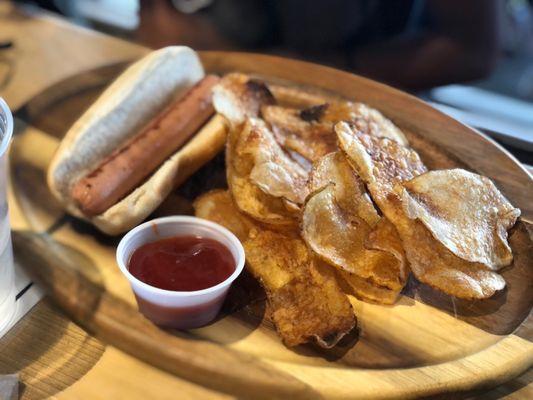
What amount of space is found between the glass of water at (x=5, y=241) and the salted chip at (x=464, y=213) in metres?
0.93

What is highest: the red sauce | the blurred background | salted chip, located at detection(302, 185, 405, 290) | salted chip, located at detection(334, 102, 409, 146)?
salted chip, located at detection(334, 102, 409, 146)

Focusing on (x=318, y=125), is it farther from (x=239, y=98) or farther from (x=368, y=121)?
(x=239, y=98)

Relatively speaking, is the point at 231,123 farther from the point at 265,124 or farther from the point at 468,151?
the point at 468,151

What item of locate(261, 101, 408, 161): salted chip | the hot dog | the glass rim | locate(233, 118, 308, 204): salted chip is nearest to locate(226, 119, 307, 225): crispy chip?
locate(233, 118, 308, 204): salted chip

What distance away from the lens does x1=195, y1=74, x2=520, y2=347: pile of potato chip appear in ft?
4.86

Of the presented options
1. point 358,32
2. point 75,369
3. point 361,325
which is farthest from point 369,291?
point 358,32

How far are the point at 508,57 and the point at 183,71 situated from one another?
370cm

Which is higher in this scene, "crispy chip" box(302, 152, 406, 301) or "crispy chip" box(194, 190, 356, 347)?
"crispy chip" box(302, 152, 406, 301)

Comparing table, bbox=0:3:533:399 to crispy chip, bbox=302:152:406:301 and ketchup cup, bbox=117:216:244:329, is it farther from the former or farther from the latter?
crispy chip, bbox=302:152:406:301

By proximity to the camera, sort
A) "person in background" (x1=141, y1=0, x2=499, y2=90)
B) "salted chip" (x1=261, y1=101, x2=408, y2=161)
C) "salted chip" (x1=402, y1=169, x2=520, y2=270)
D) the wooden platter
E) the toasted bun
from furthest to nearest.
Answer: "person in background" (x1=141, y1=0, x2=499, y2=90), "salted chip" (x1=261, y1=101, x2=408, y2=161), the toasted bun, "salted chip" (x1=402, y1=169, x2=520, y2=270), the wooden platter

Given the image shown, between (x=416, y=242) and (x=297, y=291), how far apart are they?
32 cm

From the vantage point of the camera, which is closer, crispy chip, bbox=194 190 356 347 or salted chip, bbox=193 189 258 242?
crispy chip, bbox=194 190 356 347

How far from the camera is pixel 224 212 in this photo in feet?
5.77

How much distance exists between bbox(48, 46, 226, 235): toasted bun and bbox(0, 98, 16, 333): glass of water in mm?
319
